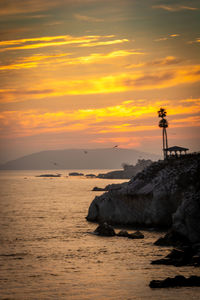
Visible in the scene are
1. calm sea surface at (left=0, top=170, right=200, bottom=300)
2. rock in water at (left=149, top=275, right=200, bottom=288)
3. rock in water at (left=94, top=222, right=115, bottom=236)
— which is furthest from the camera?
rock in water at (left=94, top=222, right=115, bottom=236)

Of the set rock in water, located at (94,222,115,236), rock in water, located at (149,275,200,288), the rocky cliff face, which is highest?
the rocky cliff face

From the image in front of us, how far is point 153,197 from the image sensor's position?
6994 cm

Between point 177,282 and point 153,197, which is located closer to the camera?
point 177,282

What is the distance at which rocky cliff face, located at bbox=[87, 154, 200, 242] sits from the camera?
224 ft

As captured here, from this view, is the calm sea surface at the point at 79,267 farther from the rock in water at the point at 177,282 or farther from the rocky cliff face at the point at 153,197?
the rocky cliff face at the point at 153,197

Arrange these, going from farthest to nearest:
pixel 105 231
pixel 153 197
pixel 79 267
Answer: pixel 153 197, pixel 105 231, pixel 79 267

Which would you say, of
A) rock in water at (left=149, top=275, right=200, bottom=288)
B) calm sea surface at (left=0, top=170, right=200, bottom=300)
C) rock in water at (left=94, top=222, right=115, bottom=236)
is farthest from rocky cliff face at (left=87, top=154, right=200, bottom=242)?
rock in water at (left=149, top=275, right=200, bottom=288)

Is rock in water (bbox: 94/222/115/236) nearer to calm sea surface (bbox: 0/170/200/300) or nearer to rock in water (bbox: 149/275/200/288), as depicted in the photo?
calm sea surface (bbox: 0/170/200/300)

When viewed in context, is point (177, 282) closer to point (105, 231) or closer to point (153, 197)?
point (105, 231)

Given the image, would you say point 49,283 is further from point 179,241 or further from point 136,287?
point 179,241

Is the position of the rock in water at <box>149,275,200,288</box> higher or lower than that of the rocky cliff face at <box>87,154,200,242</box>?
lower

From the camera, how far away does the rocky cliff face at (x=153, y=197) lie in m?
68.1

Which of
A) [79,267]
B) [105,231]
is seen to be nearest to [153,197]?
[105,231]

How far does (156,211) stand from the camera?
223ft
